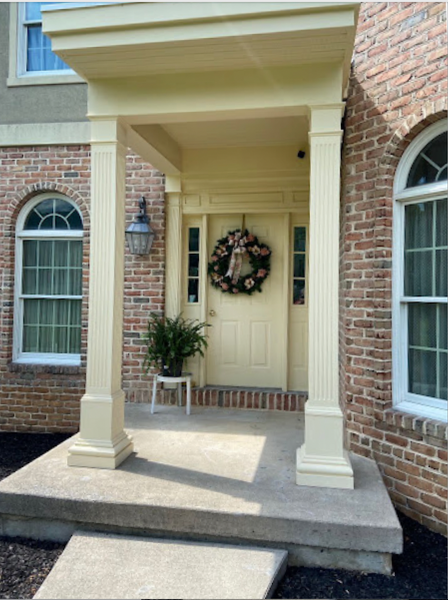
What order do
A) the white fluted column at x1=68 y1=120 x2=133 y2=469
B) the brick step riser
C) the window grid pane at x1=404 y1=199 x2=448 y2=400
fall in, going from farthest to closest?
the brick step riser → the white fluted column at x1=68 y1=120 x2=133 y2=469 → the window grid pane at x1=404 y1=199 x2=448 y2=400

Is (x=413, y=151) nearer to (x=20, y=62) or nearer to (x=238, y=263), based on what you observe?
(x=238, y=263)

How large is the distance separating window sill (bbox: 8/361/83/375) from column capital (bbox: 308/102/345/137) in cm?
373

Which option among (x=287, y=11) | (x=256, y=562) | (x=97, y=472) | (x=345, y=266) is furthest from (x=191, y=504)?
(x=287, y=11)

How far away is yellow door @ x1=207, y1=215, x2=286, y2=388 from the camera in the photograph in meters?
5.45

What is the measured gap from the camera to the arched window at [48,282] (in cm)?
562

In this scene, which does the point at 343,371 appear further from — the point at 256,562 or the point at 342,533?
the point at 256,562

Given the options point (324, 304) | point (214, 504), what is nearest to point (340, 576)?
point (214, 504)

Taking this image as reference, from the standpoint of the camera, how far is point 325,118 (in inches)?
129

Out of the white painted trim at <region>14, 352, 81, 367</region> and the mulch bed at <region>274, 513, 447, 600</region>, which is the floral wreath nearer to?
the white painted trim at <region>14, 352, 81, 367</region>

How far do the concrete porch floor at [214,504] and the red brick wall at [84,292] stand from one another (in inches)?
65.9

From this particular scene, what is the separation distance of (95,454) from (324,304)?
1986 mm

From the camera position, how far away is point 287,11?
2.94 meters

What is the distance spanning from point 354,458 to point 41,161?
4.63 m

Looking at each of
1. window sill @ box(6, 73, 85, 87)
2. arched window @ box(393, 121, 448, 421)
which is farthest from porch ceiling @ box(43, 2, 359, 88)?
window sill @ box(6, 73, 85, 87)
